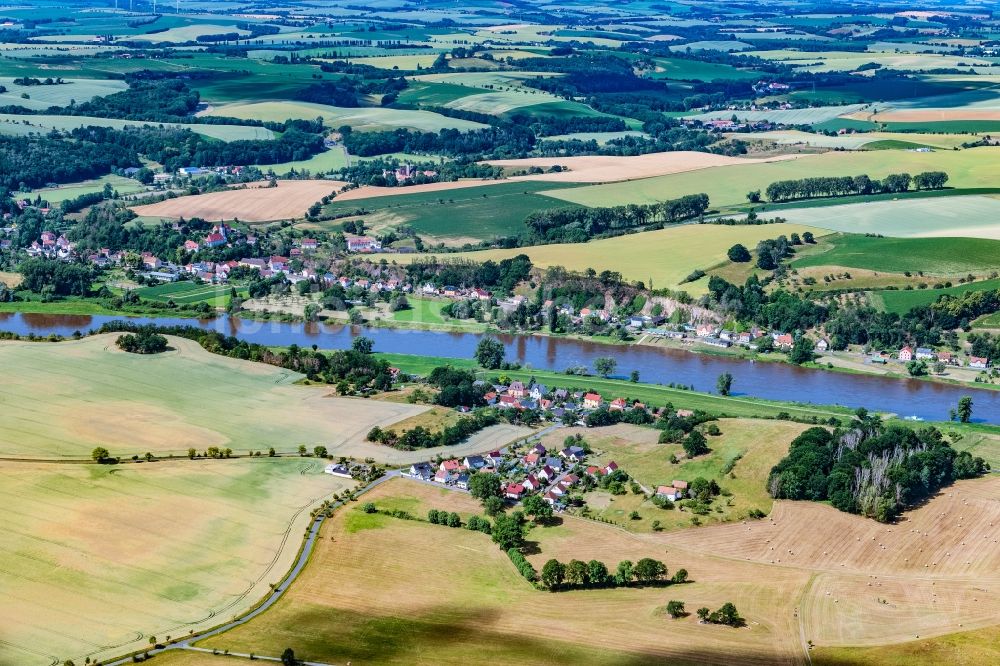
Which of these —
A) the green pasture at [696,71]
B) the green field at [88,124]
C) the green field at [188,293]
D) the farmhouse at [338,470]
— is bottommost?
→ the green field at [188,293]

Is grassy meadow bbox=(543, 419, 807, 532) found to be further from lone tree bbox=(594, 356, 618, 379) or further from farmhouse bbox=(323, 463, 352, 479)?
lone tree bbox=(594, 356, 618, 379)

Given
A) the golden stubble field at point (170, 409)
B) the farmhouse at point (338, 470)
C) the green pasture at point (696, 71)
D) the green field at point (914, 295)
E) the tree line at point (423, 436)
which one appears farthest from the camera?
the green pasture at point (696, 71)

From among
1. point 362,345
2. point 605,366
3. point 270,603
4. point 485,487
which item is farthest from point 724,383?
point 270,603

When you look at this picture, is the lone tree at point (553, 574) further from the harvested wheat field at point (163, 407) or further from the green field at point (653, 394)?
the green field at point (653, 394)

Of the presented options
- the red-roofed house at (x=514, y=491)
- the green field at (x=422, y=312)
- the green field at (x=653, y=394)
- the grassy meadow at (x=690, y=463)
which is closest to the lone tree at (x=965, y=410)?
the green field at (x=653, y=394)

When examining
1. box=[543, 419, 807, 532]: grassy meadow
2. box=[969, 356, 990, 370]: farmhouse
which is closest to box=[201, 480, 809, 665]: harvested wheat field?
box=[543, 419, 807, 532]: grassy meadow

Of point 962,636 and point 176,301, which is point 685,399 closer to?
point 962,636
